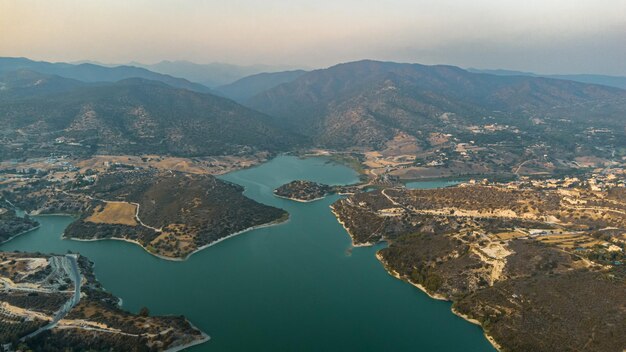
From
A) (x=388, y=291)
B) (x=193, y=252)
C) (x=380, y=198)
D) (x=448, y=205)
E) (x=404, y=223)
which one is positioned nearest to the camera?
(x=388, y=291)

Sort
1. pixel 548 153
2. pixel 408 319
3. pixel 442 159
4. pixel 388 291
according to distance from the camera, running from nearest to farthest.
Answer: pixel 408 319
pixel 388 291
pixel 442 159
pixel 548 153

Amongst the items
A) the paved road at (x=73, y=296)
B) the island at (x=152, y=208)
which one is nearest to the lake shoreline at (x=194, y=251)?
the island at (x=152, y=208)

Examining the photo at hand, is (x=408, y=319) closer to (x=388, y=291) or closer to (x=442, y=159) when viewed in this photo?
(x=388, y=291)

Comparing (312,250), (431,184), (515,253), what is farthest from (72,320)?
(431,184)

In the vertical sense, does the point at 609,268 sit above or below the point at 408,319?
above

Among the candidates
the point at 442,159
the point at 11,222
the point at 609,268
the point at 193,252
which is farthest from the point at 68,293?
the point at 442,159

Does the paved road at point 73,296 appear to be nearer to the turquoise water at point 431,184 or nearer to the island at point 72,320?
the island at point 72,320

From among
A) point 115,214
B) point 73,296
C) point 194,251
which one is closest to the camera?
point 73,296

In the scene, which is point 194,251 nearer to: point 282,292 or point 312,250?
point 312,250
